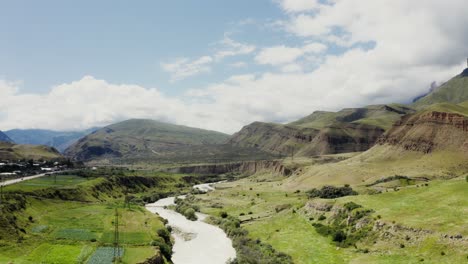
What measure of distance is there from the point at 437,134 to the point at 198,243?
133472 mm

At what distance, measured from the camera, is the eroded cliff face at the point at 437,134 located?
175375 millimetres

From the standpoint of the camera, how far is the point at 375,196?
108500 millimetres

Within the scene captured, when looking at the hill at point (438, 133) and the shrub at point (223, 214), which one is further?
the hill at point (438, 133)

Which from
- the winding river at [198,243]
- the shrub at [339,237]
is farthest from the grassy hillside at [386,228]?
the winding river at [198,243]

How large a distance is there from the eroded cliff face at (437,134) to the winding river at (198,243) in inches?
4296

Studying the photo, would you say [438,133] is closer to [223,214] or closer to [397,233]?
[223,214]

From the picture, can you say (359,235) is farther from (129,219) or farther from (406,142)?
(406,142)

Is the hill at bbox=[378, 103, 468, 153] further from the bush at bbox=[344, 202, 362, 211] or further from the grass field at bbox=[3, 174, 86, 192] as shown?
the grass field at bbox=[3, 174, 86, 192]

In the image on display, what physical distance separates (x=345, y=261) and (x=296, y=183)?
12131 centimetres

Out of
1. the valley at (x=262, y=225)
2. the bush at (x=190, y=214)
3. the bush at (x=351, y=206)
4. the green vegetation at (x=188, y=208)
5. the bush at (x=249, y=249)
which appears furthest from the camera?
the green vegetation at (x=188, y=208)

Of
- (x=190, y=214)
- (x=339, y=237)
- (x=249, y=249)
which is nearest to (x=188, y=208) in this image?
(x=190, y=214)

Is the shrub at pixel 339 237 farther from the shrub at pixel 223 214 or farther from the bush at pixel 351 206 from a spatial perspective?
the shrub at pixel 223 214

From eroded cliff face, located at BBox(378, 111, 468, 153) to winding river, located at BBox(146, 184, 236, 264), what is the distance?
109 metres

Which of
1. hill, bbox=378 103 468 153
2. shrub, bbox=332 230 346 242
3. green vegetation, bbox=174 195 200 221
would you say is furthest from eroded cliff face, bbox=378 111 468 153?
shrub, bbox=332 230 346 242
